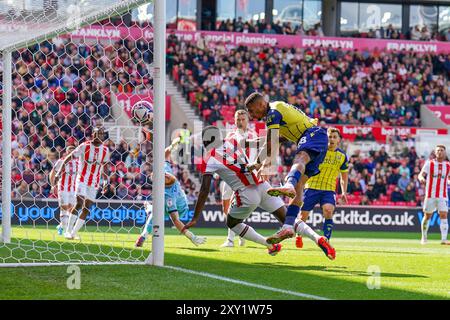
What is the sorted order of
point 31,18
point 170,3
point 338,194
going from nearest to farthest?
point 31,18, point 338,194, point 170,3

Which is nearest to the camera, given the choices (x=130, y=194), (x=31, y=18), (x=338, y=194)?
(x=31, y=18)

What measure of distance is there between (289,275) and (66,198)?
358 inches

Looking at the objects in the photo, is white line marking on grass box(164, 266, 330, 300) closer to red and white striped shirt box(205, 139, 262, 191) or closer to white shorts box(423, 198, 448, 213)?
red and white striped shirt box(205, 139, 262, 191)

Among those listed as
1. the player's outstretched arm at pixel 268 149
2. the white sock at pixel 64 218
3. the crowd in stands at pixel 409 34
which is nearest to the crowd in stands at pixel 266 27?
the crowd in stands at pixel 409 34

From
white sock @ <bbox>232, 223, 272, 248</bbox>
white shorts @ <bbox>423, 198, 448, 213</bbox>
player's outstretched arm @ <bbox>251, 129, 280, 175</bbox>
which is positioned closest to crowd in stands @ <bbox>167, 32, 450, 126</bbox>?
white shorts @ <bbox>423, 198, 448, 213</bbox>

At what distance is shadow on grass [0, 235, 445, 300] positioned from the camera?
8.20 m

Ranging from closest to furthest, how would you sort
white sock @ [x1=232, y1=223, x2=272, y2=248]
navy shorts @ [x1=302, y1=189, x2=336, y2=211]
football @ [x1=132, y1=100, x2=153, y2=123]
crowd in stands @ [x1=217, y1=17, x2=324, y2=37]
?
white sock @ [x1=232, y1=223, x2=272, y2=248] < football @ [x1=132, y1=100, x2=153, y2=123] < navy shorts @ [x1=302, y1=189, x2=336, y2=211] < crowd in stands @ [x1=217, y1=17, x2=324, y2=37]

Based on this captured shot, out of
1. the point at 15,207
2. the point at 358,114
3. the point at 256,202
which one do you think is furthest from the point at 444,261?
the point at 358,114

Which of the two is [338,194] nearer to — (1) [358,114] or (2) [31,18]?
(1) [358,114]

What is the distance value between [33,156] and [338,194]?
1216 cm

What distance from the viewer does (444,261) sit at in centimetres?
1296

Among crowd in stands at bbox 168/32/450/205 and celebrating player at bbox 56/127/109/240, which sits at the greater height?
crowd in stands at bbox 168/32/450/205

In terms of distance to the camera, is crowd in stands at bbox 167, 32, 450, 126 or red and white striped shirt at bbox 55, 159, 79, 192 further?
crowd in stands at bbox 167, 32, 450, 126

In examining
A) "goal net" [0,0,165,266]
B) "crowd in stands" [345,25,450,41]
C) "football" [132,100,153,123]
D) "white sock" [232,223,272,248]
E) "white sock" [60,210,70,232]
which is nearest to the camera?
"goal net" [0,0,165,266]
